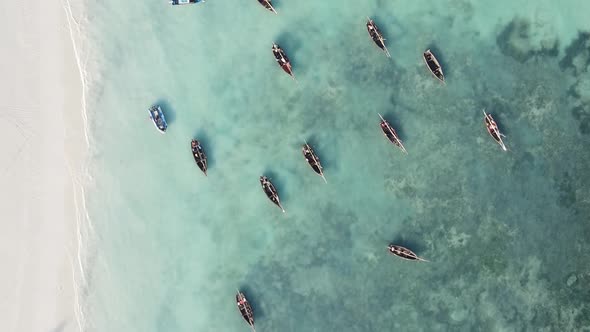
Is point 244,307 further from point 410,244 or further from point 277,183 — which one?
point 410,244

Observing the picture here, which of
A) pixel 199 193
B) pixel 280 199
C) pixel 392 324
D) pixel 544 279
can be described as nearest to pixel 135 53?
pixel 199 193

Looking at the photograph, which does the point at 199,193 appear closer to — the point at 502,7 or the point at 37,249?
the point at 37,249

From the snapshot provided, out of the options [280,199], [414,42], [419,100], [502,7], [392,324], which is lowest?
[392,324]

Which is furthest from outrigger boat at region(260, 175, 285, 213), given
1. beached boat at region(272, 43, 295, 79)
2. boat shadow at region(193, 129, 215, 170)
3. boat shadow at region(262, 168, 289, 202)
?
beached boat at region(272, 43, 295, 79)

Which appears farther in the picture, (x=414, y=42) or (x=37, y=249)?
(x=414, y=42)

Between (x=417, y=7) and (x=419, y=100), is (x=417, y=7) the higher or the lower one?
the higher one

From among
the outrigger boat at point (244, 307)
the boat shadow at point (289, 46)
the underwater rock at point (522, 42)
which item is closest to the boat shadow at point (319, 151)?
the boat shadow at point (289, 46)

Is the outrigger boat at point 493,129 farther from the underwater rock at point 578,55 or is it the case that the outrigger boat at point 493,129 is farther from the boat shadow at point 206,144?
the boat shadow at point 206,144
